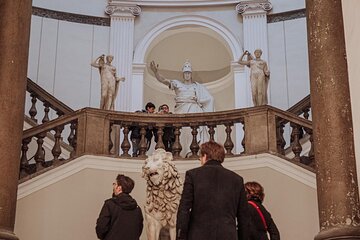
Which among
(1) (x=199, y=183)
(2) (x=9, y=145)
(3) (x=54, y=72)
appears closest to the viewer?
(1) (x=199, y=183)

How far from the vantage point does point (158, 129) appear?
9.41 m

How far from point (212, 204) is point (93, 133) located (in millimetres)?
4738

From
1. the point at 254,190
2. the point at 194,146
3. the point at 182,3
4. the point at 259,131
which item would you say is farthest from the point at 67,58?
the point at 254,190

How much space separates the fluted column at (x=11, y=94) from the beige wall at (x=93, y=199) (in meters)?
1.82

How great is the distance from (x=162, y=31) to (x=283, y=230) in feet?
22.6

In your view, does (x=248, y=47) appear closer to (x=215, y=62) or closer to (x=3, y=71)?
(x=215, y=62)

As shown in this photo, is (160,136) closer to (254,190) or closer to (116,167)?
(116,167)

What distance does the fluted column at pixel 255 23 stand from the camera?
1372 cm

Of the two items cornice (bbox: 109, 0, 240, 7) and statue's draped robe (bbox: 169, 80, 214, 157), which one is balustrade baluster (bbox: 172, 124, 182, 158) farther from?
cornice (bbox: 109, 0, 240, 7)

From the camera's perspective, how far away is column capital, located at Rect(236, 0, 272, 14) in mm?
13898

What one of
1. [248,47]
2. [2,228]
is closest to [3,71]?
[2,228]

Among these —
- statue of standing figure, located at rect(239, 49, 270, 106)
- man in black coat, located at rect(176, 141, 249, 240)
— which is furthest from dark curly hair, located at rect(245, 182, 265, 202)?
statue of standing figure, located at rect(239, 49, 270, 106)

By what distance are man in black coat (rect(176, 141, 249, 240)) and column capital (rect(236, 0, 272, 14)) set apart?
9559 millimetres

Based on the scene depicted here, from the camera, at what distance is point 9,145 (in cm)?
671
